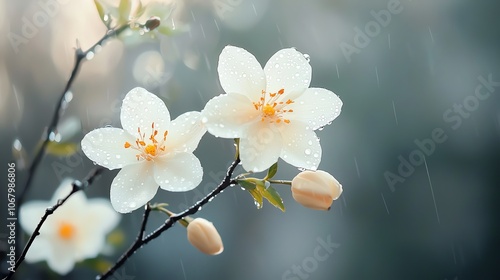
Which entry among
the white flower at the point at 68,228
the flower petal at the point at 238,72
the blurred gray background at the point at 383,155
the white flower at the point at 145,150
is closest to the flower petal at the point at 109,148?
the white flower at the point at 145,150

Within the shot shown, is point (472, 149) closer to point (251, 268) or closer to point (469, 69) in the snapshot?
point (469, 69)

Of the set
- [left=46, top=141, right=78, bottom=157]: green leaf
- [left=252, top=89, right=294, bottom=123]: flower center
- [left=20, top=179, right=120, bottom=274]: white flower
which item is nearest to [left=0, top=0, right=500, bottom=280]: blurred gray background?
[left=20, top=179, right=120, bottom=274]: white flower

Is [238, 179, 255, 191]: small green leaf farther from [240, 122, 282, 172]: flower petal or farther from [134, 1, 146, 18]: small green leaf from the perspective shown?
[134, 1, 146, 18]: small green leaf

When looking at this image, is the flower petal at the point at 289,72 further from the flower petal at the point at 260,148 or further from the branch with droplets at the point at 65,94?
the branch with droplets at the point at 65,94

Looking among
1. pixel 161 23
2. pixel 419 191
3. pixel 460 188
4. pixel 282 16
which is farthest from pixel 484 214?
pixel 161 23

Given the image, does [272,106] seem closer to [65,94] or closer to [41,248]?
[65,94]
